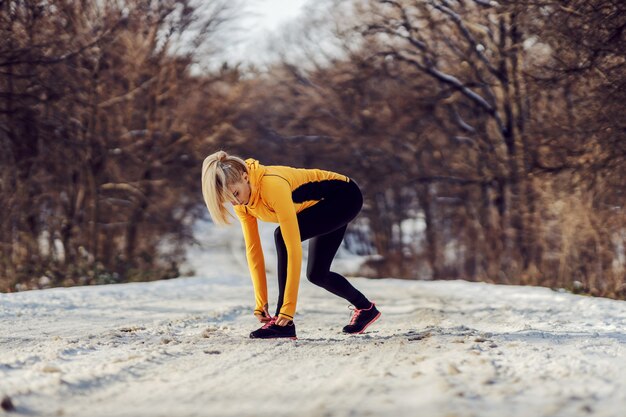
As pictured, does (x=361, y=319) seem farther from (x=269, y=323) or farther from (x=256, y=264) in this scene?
(x=256, y=264)

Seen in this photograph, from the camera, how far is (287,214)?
17.9 feet

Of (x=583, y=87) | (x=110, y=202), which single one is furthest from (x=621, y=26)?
(x=110, y=202)

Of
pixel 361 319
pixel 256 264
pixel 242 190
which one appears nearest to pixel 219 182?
pixel 242 190

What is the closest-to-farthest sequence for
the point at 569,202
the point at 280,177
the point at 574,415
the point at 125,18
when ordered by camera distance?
1. the point at 574,415
2. the point at 280,177
3. the point at 569,202
4. the point at 125,18

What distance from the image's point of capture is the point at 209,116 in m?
24.6

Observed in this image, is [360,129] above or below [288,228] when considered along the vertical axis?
above

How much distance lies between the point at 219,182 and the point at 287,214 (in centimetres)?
53

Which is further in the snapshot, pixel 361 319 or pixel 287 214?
pixel 361 319

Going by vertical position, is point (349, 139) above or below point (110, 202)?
above

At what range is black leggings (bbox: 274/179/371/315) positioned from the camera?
583 cm

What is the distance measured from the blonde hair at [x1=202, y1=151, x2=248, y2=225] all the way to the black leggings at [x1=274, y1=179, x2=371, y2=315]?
2.26ft

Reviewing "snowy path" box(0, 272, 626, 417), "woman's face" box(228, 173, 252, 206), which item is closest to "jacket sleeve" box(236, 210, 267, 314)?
"snowy path" box(0, 272, 626, 417)

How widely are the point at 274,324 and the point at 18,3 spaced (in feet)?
33.3

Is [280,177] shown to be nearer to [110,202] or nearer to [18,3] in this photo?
[18,3]
